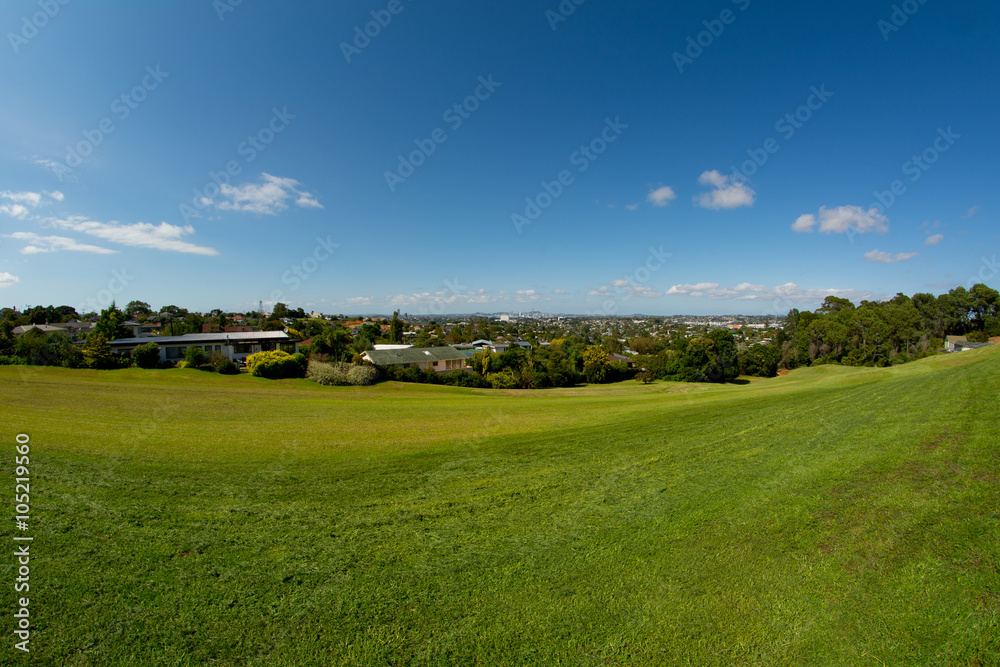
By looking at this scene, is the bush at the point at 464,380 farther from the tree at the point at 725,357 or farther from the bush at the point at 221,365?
the tree at the point at 725,357

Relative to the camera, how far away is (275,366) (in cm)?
3303

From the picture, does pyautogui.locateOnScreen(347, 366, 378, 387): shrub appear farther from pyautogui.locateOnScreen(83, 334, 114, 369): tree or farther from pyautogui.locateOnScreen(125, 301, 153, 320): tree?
pyautogui.locateOnScreen(125, 301, 153, 320): tree

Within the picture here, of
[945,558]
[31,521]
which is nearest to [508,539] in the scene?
[945,558]

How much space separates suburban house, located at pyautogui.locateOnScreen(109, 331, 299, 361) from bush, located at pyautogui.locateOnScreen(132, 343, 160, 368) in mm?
1910

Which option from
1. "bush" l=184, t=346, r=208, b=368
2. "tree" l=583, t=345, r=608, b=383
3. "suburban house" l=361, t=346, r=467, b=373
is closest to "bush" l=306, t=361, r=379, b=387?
"suburban house" l=361, t=346, r=467, b=373

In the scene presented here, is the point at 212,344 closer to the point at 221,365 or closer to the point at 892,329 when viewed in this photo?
the point at 221,365

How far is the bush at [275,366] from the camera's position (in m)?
32.8

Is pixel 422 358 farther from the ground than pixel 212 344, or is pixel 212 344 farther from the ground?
pixel 212 344

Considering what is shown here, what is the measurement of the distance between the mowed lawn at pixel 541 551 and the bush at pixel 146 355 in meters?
30.1

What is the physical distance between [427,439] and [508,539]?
22.1 ft

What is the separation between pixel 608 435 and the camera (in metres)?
10.9

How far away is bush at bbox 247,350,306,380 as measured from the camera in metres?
32.8

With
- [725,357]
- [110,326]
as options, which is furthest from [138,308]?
[725,357]

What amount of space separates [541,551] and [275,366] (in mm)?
33892
